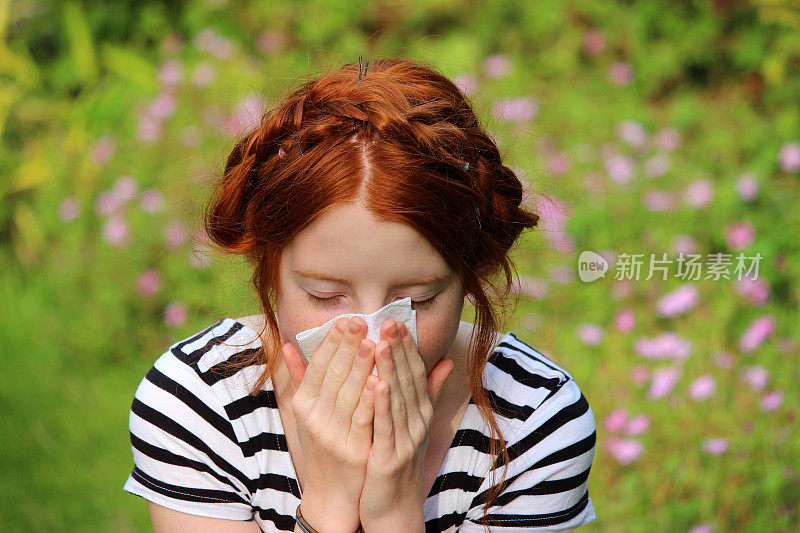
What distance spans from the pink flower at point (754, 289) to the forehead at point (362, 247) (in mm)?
2075

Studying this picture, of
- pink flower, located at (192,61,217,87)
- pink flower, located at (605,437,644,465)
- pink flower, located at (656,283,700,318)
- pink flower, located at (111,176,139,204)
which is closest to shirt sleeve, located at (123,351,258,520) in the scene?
pink flower, located at (605,437,644,465)

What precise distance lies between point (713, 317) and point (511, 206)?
1.69 m

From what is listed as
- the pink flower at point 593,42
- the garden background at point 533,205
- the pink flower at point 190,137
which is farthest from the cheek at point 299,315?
the pink flower at point 593,42

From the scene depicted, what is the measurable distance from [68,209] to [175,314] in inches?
33.7

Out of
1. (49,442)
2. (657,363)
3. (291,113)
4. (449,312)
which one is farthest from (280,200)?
(49,442)

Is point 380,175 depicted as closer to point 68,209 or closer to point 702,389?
point 702,389

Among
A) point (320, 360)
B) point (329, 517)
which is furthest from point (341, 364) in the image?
point (329, 517)

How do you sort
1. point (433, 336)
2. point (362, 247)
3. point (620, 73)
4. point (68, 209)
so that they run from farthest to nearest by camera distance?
point (620, 73)
point (68, 209)
point (433, 336)
point (362, 247)

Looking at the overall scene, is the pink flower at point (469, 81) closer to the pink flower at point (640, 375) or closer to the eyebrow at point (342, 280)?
the pink flower at point (640, 375)

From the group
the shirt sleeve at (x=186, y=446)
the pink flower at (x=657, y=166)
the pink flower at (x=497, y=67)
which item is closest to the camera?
the shirt sleeve at (x=186, y=446)

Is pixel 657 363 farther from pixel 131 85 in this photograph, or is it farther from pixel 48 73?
pixel 48 73

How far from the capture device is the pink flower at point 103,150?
13.7 ft

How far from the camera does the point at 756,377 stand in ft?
9.62

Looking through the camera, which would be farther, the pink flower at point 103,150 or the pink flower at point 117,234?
the pink flower at point 103,150
